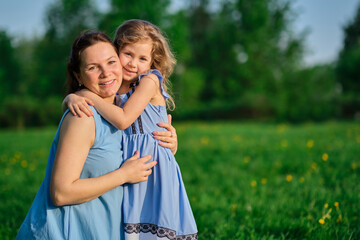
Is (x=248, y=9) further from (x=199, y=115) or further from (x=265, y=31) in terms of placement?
(x=199, y=115)

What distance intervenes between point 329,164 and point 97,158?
15.4 feet

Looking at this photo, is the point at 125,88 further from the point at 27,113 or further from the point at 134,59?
the point at 27,113

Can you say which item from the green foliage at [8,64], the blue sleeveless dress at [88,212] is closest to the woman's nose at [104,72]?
the blue sleeveless dress at [88,212]

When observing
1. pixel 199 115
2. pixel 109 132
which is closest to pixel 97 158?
pixel 109 132

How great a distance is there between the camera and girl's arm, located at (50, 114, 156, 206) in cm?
152

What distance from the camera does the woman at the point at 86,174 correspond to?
1540 mm

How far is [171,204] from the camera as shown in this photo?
183 centimetres

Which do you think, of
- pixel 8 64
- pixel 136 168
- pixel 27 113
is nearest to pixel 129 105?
pixel 136 168

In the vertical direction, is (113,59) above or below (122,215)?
above

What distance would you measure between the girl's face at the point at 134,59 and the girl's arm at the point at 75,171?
26.7 inches

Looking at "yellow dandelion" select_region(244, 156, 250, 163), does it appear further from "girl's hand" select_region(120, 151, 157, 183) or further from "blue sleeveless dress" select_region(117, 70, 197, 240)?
"girl's hand" select_region(120, 151, 157, 183)

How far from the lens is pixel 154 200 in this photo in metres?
1.84

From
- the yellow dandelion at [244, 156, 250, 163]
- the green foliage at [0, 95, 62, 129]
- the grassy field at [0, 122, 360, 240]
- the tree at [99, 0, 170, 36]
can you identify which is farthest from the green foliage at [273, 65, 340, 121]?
the green foliage at [0, 95, 62, 129]

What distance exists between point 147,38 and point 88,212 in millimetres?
1315
